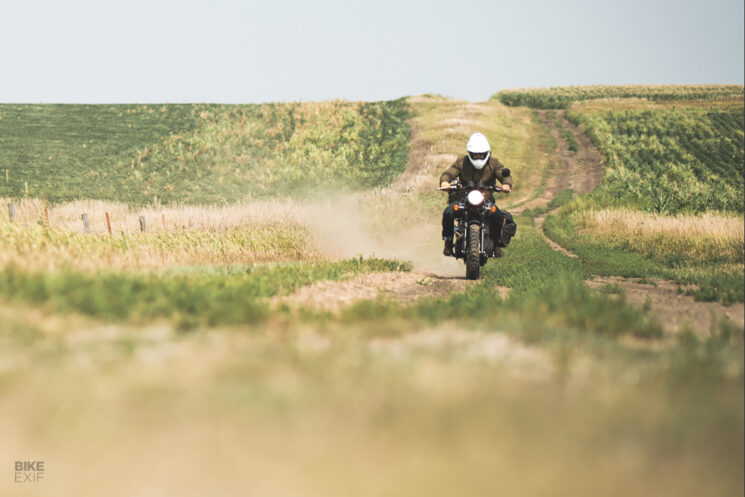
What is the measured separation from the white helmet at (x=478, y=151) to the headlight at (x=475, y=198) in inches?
25.7

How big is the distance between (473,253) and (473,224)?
61 centimetres

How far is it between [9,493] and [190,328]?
271 centimetres

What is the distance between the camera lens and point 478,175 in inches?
544

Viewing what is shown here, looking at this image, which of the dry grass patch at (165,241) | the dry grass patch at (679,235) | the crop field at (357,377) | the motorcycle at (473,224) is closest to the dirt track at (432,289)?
the crop field at (357,377)

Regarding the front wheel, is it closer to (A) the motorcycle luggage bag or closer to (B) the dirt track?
(B) the dirt track

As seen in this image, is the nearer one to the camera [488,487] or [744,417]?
[488,487]

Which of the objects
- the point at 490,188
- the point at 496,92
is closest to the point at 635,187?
the point at 490,188

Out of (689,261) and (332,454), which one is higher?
(332,454)

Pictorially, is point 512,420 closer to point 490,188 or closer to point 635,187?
point 490,188

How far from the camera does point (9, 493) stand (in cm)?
400

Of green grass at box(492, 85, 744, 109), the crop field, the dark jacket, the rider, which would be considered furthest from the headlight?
green grass at box(492, 85, 744, 109)

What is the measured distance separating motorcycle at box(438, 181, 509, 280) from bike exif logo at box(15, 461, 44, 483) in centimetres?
998

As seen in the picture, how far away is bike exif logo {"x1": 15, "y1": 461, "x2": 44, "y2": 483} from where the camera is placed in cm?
404

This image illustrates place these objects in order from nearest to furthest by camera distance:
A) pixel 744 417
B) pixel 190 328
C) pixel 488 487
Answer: pixel 488 487 < pixel 744 417 < pixel 190 328
